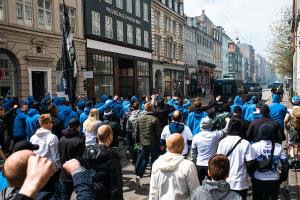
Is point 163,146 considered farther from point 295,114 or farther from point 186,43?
point 186,43

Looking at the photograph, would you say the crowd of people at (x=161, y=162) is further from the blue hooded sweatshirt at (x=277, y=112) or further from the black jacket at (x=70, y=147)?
the blue hooded sweatshirt at (x=277, y=112)

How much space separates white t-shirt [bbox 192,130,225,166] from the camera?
591cm

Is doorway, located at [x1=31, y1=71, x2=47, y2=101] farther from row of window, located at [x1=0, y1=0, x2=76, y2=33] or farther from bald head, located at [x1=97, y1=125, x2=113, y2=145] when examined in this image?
bald head, located at [x1=97, y1=125, x2=113, y2=145]

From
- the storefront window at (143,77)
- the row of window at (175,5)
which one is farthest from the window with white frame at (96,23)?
the row of window at (175,5)

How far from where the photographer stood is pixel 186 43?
54.2 metres

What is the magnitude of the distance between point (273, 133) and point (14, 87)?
A: 1807 cm

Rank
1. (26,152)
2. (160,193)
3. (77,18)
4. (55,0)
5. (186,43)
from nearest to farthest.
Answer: (26,152), (160,193), (55,0), (77,18), (186,43)

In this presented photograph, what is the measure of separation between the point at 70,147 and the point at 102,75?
23.8 m

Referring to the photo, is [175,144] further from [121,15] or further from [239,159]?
[121,15]

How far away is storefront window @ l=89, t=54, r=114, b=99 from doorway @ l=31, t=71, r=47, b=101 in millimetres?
5755

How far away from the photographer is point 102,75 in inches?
1148

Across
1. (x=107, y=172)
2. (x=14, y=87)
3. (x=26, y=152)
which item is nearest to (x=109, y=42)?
(x=14, y=87)

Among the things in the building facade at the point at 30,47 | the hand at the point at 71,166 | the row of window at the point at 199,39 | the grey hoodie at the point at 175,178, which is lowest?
the grey hoodie at the point at 175,178

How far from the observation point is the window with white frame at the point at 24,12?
2016cm
